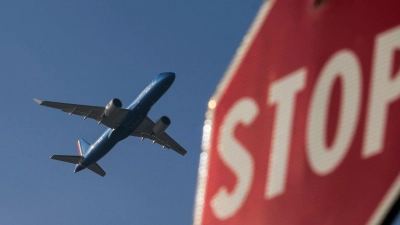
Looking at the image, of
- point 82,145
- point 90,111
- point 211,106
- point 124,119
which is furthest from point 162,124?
point 211,106

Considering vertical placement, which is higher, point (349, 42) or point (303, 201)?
point (349, 42)

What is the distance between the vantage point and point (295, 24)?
2.15m

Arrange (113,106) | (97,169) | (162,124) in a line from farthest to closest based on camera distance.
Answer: (97,169) → (162,124) → (113,106)

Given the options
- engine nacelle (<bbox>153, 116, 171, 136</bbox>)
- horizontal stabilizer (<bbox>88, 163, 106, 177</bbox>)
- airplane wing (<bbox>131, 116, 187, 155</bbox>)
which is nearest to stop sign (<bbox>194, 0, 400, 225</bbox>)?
engine nacelle (<bbox>153, 116, 171, 136</bbox>)

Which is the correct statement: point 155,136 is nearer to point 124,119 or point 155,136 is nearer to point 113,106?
point 124,119

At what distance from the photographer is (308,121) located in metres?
1.97

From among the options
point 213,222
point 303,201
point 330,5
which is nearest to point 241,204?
point 213,222

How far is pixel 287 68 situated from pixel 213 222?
624 mm

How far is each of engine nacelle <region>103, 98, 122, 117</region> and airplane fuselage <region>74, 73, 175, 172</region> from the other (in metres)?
1.06

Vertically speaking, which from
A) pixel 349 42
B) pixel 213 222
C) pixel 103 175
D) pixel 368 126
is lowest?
pixel 103 175

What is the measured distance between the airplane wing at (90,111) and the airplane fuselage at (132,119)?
46 cm

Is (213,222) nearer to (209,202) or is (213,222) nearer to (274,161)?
(209,202)

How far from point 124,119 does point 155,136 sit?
21.5ft

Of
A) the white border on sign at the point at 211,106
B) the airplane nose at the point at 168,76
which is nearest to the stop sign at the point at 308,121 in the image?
the white border on sign at the point at 211,106
